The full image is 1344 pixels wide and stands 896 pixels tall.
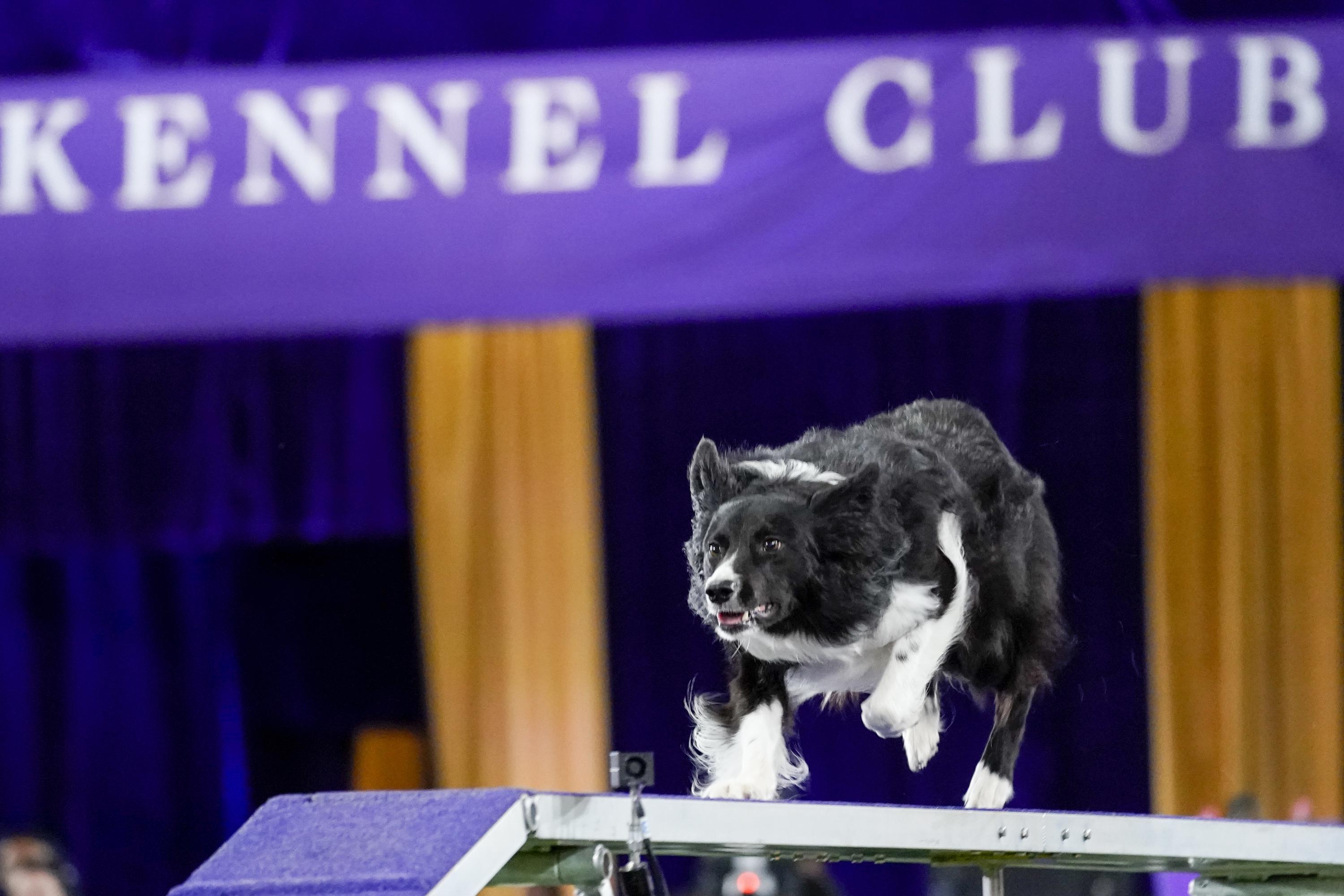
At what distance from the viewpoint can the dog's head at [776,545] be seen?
8.82ft

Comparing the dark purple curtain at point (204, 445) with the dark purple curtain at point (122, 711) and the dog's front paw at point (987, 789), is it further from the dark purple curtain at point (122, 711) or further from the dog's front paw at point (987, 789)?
the dog's front paw at point (987, 789)

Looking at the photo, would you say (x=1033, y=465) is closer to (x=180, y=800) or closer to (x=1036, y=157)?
(x=1036, y=157)

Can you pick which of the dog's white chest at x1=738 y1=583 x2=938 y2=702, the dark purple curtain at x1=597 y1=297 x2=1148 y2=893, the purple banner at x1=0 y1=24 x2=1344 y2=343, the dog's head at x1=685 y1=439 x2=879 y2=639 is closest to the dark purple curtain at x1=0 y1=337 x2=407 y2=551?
the purple banner at x1=0 y1=24 x2=1344 y2=343

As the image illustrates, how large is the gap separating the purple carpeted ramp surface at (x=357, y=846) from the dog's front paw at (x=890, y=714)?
0.53 m

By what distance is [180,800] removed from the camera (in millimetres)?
10719

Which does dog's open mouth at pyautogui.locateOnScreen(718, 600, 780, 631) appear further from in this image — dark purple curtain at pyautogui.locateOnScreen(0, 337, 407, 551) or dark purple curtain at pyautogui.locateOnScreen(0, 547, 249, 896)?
dark purple curtain at pyautogui.locateOnScreen(0, 547, 249, 896)

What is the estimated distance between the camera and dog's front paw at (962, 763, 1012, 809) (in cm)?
320

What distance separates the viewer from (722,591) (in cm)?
268

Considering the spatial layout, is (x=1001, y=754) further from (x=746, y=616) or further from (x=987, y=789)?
(x=746, y=616)

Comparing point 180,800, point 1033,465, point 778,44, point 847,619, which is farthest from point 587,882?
point 180,800

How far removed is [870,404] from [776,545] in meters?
3.64

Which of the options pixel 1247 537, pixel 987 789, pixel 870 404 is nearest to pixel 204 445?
pixel 870 404

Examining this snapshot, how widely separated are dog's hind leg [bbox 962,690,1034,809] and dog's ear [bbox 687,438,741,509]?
0.63 m

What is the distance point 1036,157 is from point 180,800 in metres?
5.76
